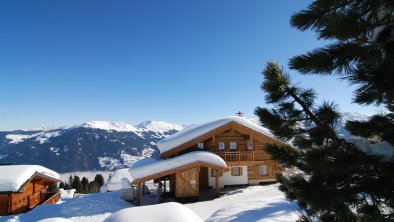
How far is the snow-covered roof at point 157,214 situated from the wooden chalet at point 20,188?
16.9 meters

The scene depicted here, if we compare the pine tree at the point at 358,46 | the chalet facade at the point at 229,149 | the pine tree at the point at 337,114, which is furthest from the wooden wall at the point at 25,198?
the pine tree at the point at 358,46

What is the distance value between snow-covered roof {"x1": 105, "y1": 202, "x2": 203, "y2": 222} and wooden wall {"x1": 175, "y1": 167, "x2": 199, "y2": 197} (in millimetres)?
14132

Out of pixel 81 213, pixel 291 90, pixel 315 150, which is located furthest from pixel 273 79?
pixel 81 213

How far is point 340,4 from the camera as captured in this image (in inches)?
135

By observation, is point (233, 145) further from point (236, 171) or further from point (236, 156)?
point (236, 171)

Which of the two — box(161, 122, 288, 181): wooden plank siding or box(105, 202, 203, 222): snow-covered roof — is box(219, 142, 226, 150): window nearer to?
box(161, 122, 288, 181): wooden plank siding

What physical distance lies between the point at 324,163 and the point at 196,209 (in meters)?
18.2

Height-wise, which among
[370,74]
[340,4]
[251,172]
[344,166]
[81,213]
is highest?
[340,4]

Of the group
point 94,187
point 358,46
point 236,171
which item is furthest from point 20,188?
point 94,187

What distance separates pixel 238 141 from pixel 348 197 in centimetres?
2664

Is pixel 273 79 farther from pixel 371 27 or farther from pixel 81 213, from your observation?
pixel 81 213

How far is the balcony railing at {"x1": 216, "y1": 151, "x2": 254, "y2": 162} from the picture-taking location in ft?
92.9

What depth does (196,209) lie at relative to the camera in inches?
813

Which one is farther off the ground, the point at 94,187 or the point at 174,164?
the point at 174,164
